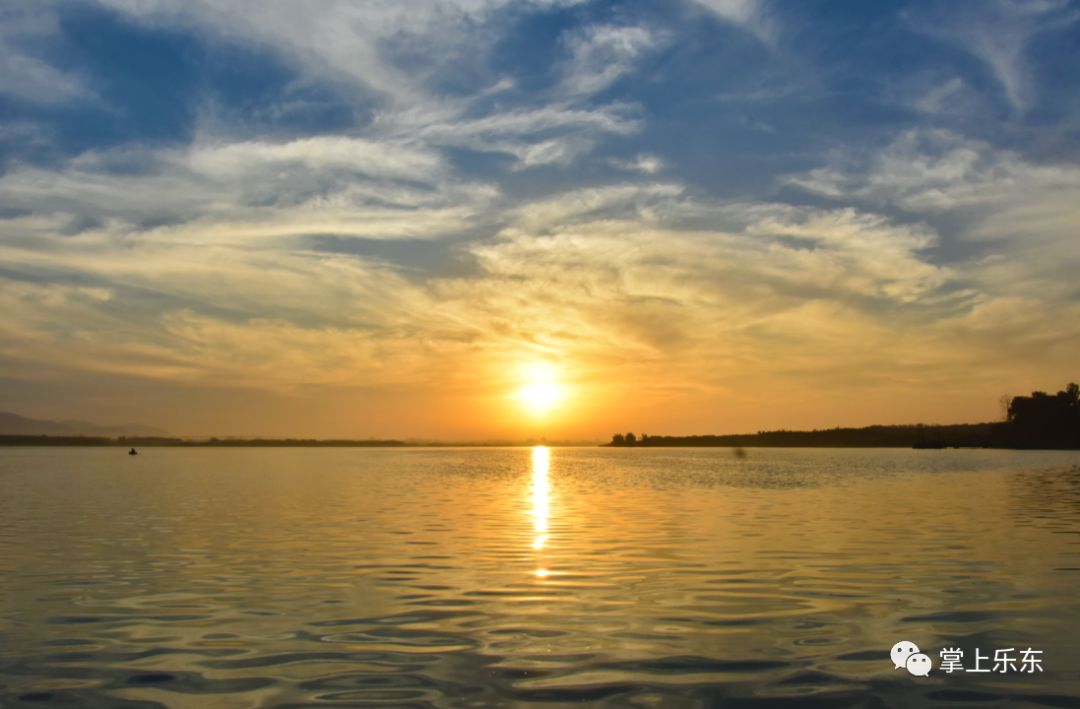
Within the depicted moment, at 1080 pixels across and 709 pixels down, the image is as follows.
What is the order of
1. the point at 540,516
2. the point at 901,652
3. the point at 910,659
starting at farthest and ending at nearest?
the point at 540,516 → the point at 901,652 → the point at 910,659

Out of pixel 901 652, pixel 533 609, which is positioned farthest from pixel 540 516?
pixel 901 652

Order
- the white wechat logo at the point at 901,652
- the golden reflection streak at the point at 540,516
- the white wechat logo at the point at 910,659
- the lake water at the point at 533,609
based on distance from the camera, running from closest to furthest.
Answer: the lake water at the point at 533,609 < the white wechat logo at the point at 910,659 < the white wechat logo at the point at 901,652 < the golden reflection streak at the point at 540,516

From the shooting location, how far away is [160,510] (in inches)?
1934

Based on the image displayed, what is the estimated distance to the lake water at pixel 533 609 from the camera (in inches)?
544

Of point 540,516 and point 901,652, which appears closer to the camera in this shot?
point 901,652

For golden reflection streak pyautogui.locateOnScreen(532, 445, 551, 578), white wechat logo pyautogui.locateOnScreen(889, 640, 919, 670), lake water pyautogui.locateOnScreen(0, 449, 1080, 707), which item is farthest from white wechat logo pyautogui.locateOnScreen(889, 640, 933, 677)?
golden reflection streak pyautogui.locateOnScreen(532, 445, 551, 578)

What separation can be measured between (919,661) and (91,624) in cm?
1742

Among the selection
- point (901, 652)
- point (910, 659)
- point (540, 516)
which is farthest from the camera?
point (540, 516)

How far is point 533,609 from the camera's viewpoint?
20469 millimetres

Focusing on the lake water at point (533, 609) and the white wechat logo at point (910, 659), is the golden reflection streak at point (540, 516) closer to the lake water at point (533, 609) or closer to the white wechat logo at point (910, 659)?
the lake water at point (533, 609)

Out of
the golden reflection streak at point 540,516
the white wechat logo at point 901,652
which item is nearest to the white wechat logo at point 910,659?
the white wechat logo at point 901,652

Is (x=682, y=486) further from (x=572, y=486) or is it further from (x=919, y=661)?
Result: (x=919, y=661)

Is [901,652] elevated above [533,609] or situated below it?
above

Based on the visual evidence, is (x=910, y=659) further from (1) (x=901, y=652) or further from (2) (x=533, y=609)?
A: (2) (x=533, y=609)
